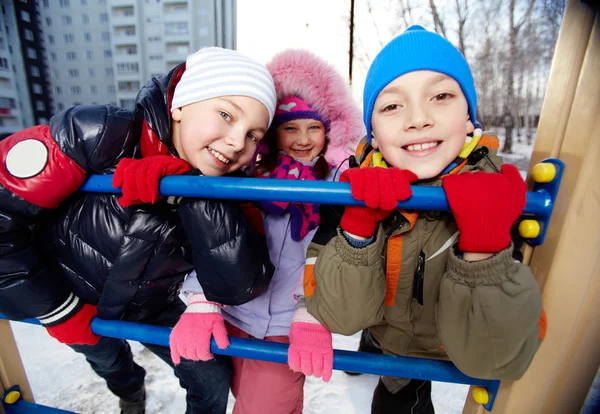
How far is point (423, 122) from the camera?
602 millimetres

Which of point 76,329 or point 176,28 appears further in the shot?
point 176,28

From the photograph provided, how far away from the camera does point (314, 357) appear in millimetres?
730

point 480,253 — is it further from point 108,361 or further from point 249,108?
point 108,361

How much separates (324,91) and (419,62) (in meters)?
0.48

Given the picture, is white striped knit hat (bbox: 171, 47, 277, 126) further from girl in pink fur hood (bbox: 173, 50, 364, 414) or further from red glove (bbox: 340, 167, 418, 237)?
red glove (bbox: 340, 167, 418, 237)

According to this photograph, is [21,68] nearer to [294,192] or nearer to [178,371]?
[178,371]

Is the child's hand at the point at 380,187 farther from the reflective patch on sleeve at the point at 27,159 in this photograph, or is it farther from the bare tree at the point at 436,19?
the bare tree at the point at 436,19

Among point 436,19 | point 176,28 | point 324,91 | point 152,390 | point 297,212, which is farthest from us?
point 176,28

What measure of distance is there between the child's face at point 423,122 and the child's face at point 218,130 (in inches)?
→ 14.9

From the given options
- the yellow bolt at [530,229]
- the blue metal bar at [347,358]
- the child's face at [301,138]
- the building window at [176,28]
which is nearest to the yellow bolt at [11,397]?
the blue metal bar at [347,358]

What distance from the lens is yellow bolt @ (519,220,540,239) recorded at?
0.53 meters

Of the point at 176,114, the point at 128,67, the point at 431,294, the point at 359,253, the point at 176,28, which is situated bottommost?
the point at 431,294

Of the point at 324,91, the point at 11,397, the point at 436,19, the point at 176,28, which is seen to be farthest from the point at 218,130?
the point at 436,19

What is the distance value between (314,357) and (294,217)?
43 centimetres
